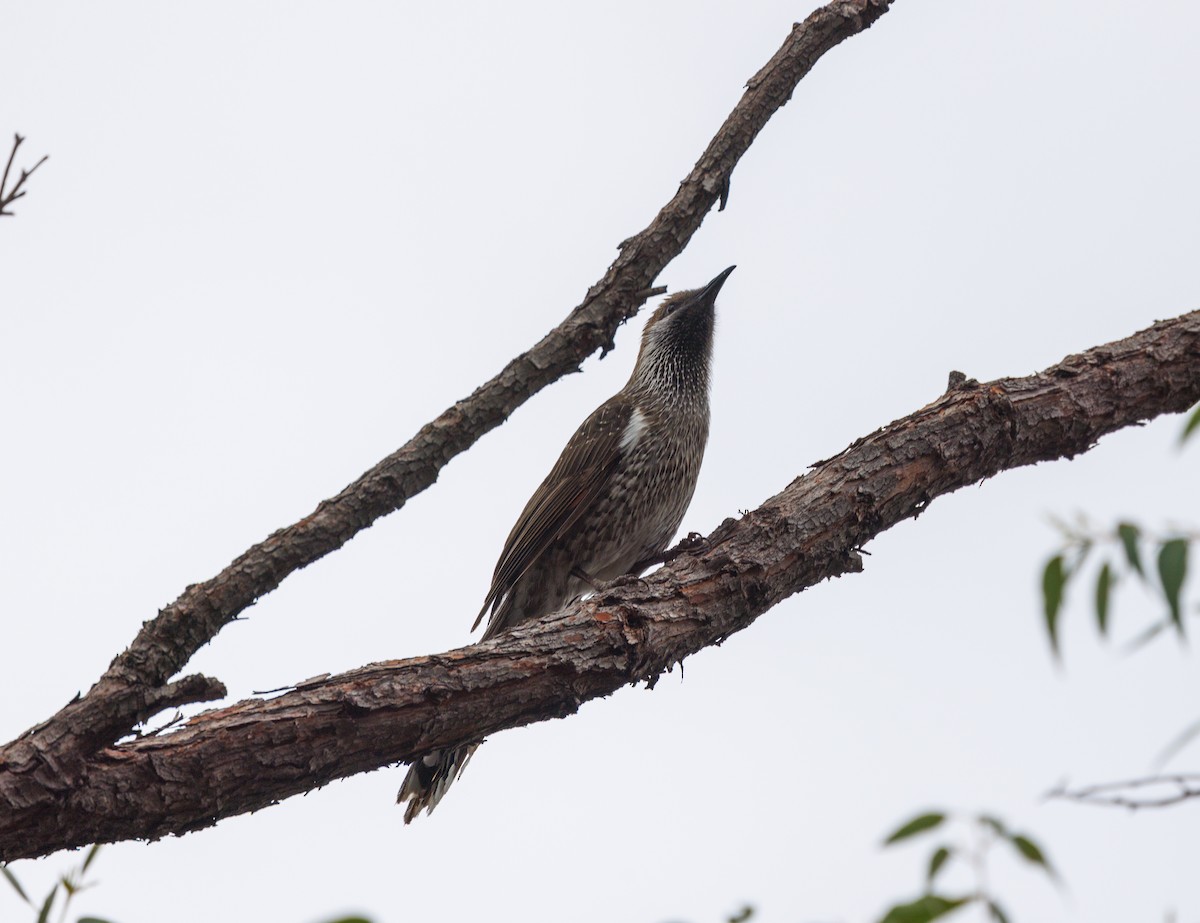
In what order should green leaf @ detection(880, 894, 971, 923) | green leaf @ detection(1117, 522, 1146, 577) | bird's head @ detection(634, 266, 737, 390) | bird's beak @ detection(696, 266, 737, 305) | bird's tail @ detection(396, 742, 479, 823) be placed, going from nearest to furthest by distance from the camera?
green leaf @ detection(880, 894, 971, 923)
green leaf @ detection(1117, 522, 1146, 577)
bird's tail @ detection(396, 742, 479, 823)
bird's head @ detection(634, 266, 737, 390)
bird's beak @ detection(696, 266, 737, 305)

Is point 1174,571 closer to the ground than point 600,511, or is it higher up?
closer to the ground

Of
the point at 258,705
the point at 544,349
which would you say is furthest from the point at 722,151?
the point at 258,705

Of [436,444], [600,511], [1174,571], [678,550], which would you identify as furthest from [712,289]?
[1174,571]

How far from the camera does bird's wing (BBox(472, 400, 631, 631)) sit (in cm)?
587

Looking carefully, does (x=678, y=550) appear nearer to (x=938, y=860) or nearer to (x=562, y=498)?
(x=562, y=498)

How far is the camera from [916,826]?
191 cm

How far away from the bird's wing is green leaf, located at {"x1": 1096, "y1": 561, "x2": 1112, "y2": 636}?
3599 mm

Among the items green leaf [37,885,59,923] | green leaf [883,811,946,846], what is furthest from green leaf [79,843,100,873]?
green leaf [883,811,946,846]

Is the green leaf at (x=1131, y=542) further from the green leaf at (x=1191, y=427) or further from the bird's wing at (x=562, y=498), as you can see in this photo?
the bird's wing at (x=562, y=498)

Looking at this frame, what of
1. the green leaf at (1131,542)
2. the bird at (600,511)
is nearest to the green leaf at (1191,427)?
the green leaf at (1131,542)

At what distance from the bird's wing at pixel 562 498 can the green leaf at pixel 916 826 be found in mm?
3807

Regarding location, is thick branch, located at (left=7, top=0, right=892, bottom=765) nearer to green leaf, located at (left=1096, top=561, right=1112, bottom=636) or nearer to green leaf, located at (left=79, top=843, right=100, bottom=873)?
green leaf, located at (left=79, top=843, right=100, bottom=873)

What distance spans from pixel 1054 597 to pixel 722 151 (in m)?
2.75

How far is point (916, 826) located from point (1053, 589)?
2.14 feet
